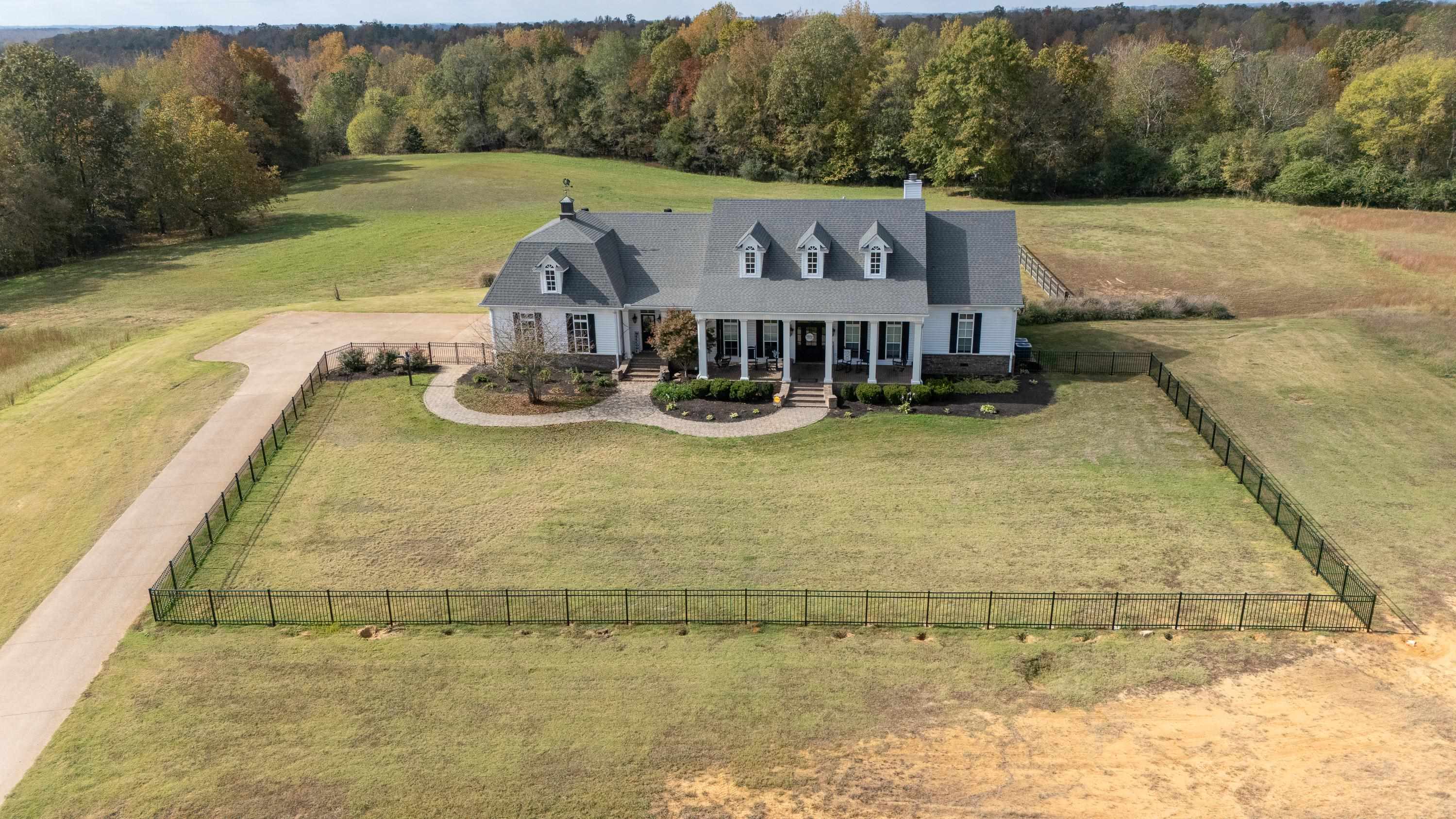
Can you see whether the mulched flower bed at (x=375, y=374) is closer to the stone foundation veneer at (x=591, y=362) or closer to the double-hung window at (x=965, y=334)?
A: the stone foundation veneer at (x=591, y=362)

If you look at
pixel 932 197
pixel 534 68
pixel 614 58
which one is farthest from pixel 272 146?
pixel 932 197

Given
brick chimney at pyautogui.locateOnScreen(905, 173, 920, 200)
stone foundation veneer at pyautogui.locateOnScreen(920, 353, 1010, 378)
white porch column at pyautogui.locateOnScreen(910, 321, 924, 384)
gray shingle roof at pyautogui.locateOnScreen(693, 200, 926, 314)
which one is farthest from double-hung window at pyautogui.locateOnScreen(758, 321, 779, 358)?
brick chimney at pyautogui.locateOnScreen(905, 173, 920, 200)

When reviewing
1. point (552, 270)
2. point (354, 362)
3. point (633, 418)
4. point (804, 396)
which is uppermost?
point (552, 270)

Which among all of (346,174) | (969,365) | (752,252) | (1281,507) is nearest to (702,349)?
(752,252)

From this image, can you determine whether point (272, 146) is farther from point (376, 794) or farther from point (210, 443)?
point (376, 794)

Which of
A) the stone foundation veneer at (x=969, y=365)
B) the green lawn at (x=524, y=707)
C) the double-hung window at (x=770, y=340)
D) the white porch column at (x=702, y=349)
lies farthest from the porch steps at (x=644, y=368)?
the green lawn at (x=524, y=707)

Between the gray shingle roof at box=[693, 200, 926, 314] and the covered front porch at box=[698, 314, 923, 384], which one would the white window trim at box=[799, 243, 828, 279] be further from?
the covered front porch at box=[698, 314, 923, 384]

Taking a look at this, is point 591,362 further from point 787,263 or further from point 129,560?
point 129,560
